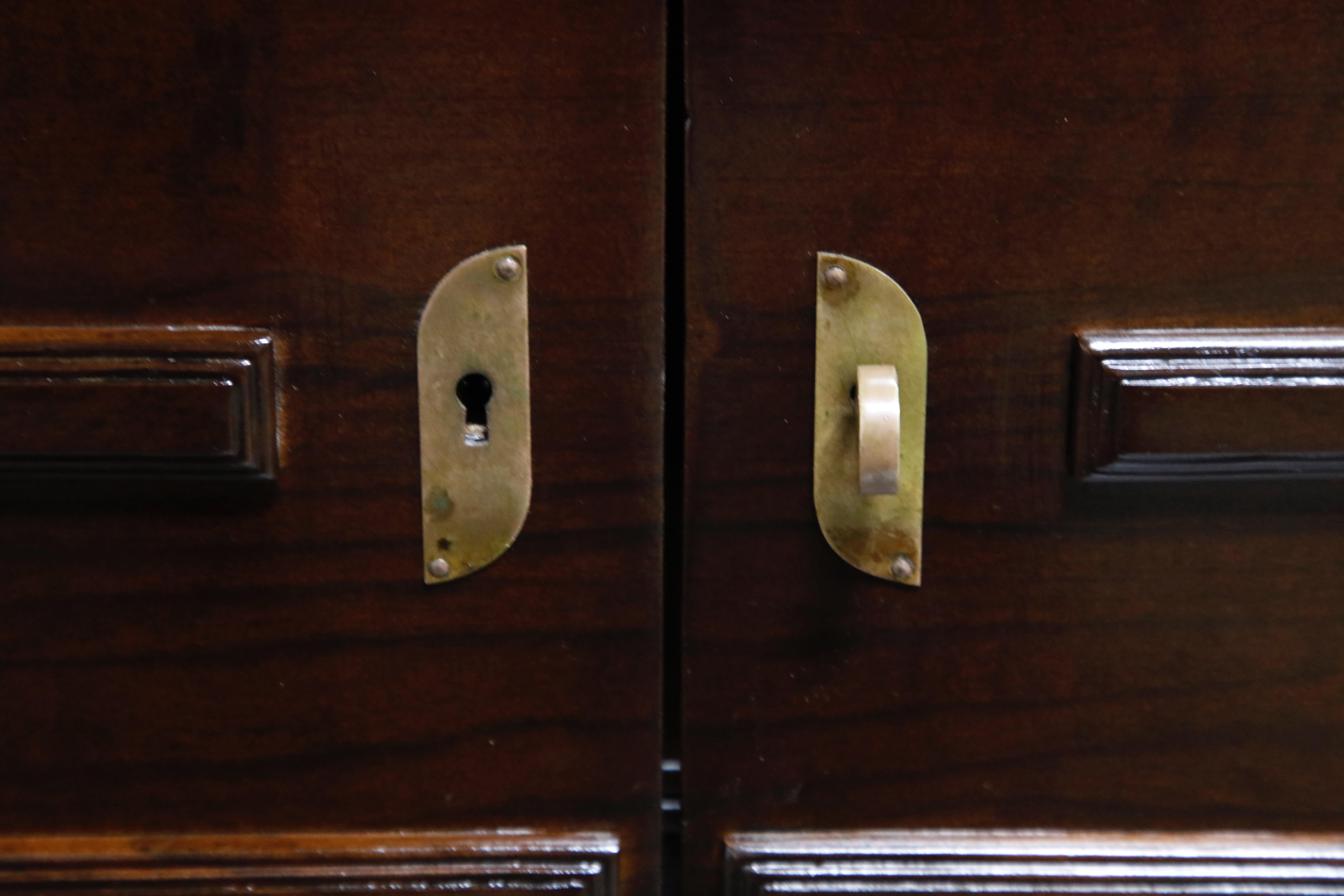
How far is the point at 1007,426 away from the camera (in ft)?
1.15

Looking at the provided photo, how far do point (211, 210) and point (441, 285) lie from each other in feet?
0.26

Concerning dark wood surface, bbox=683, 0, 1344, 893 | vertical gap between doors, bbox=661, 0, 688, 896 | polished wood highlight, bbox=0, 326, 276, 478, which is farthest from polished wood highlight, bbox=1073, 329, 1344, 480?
polished wood highlight, bbox=0, 326, 276, 478

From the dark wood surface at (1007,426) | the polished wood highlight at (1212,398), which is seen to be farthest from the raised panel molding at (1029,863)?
the polished wood highlight at (1212,398)

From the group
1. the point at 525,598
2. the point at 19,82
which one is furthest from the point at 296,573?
the point at 19,82

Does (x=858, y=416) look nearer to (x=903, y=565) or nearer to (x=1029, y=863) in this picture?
(x=903, y=565)

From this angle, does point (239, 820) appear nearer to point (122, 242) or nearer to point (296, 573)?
point (296, 573)

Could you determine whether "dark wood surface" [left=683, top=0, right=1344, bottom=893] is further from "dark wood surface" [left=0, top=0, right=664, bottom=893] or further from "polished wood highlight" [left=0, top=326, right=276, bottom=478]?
"polished wood highlight" [left=0, top=326, right=276, bottom=478]

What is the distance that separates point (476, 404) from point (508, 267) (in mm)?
51

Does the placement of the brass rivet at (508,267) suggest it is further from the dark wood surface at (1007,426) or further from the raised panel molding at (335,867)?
the raised panel molding at (335,867)

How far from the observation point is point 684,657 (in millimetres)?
364

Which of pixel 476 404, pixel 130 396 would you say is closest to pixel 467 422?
pixel 476 404

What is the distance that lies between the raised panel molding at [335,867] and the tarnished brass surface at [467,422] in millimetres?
102

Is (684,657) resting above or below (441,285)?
below

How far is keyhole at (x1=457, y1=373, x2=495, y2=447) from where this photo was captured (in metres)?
0.35
